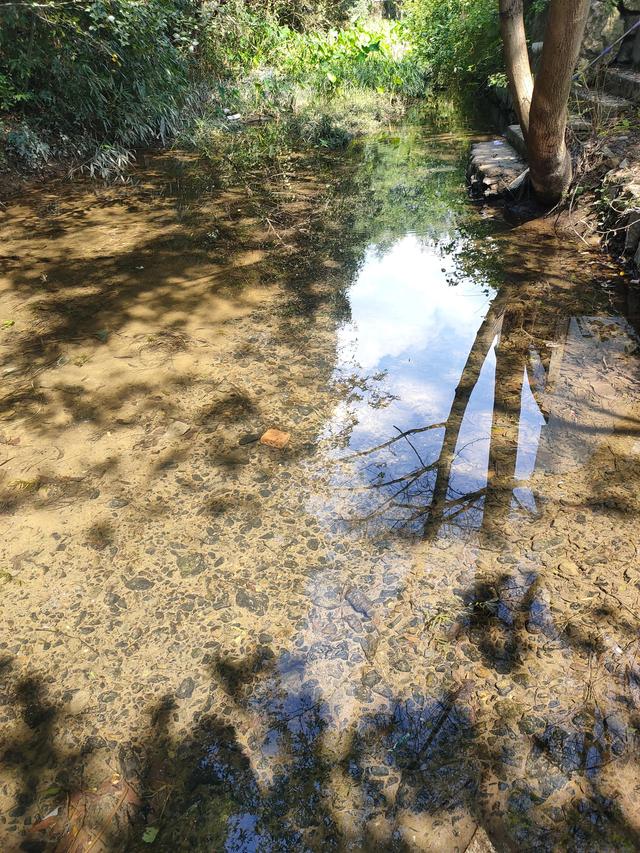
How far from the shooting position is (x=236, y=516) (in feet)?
7.63

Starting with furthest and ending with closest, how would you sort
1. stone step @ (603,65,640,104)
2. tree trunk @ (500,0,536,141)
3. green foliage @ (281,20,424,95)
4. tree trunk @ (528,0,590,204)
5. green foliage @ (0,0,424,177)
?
green foliage @ (281,20,424,95)
green foliage @ (0,0,424,177)
stone step @ (603,65,640,104)
tree trunk @ (500,0,536,141)
tree trunk @ (528,0,590,204)

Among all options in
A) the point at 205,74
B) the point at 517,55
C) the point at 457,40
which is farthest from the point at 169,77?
the point at 457,40

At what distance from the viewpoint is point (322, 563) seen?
2.11 m

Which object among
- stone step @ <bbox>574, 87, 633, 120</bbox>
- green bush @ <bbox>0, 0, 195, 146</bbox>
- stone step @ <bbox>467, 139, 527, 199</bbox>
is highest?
green bush @ <bbox>0, 0, 195, 146</bbox>

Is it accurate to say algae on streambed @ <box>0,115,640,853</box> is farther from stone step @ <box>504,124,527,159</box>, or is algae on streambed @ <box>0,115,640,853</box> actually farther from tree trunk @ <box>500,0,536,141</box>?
stone step @ <box>504,124,527,159</box>

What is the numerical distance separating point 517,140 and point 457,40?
23.5ft

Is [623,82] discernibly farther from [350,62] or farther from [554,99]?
[350,62]

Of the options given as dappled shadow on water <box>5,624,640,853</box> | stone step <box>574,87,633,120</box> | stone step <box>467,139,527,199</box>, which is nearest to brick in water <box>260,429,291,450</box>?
dappled shadow on water <box>5,624,640,853</box>

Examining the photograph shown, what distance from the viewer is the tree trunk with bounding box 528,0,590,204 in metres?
3.47

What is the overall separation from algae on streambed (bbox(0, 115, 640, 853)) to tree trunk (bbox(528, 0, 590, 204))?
1.01 metres

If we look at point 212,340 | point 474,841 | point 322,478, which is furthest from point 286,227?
point 474,841

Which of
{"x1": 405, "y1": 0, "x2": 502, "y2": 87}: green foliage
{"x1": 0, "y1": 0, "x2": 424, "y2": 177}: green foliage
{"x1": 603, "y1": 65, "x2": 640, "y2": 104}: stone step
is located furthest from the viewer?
{"x1": 405, "y1": 0, "x2": 502, "y2": 87}: green foliage

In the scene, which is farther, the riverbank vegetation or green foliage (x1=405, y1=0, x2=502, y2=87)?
green foliage (x1=405, y1=0, x2=502, y2=87)

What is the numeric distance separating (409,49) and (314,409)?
44.6 feet
